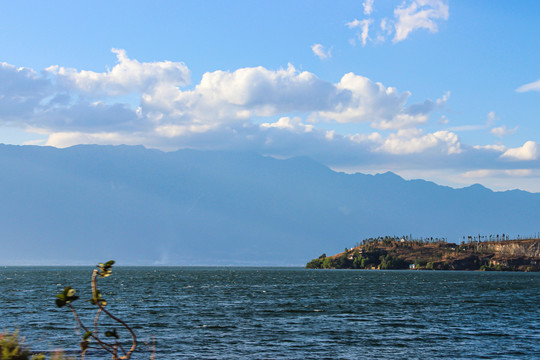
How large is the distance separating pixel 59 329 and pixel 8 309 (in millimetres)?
26638

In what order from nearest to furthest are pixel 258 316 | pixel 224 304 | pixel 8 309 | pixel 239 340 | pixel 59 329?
pixel 239 340 < pixel 59 329 < pixel 258 316 < pixel 8 309 < pixel 224 304

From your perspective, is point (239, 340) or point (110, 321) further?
point (110, 321)

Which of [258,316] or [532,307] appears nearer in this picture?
[258,316]

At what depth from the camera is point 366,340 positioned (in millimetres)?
52062

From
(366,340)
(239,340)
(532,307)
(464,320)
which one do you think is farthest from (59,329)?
(532,307)

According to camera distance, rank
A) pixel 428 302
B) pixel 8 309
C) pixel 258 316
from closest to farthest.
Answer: pixel 258 316
pixel 8 309
pixel 428 302

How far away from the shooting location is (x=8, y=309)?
80188 millimetres

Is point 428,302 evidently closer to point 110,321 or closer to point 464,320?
point 464,320

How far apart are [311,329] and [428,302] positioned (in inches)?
1778

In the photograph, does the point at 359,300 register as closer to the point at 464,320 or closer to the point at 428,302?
the point at 428,302

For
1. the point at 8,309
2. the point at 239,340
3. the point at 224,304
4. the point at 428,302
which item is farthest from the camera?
the point at 428,302

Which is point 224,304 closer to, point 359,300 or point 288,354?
point 359,300

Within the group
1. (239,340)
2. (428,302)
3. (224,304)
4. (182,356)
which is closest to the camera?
(182,356)

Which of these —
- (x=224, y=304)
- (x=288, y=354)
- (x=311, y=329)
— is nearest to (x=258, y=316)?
(x=311, y=329)
